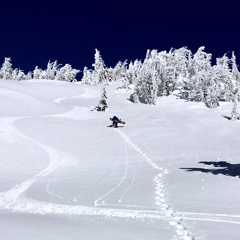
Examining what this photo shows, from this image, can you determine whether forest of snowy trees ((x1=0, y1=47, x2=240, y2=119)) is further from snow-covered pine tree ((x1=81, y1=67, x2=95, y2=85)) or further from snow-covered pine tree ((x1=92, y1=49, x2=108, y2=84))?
snow-covered pine tree ((x1=81, y1=67, x2=95, y2=85))

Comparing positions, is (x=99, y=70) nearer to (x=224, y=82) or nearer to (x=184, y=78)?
(x=184, y=78)

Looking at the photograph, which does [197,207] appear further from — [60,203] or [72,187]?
[72,187]

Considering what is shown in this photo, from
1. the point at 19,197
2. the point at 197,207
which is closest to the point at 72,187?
the point at 19,197

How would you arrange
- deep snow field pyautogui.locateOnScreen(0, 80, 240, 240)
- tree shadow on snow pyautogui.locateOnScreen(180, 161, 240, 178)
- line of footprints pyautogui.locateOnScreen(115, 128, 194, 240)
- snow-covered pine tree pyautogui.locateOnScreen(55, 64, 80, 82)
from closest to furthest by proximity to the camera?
line of footprints pyautogui.locateOnScreen(115, 128, 194, 240)
deep snow field pyautogui.locateOnScreen(0, 80, 240, 240)
tree shadow on snow pyautogui.locateOnScreen(180, 161, 240, 178)
snow-covered pine tree pyautogui.locateOnScreen(55, 64, 80, 82)

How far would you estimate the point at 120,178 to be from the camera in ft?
52.5

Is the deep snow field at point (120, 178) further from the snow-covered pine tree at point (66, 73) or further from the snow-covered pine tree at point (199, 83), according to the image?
the snow-covered pine tree at point (66, 73)

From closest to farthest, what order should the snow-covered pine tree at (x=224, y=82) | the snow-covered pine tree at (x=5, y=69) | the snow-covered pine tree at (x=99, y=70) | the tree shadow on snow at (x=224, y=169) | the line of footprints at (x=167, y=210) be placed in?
the line of footprints at (x=167, y=210) → the tree shadow on snow at (x=224, y=169) → the snow-covered pine tree at (x=224, y=82) → the snow-covered pine tree at (x=99, y=70) → the snow-covered pine tree at (x=5, y=69)

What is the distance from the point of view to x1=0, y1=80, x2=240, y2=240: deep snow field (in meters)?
8.14

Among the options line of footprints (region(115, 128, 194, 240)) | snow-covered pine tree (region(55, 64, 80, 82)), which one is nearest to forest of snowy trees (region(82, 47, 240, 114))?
line of footprints (region(115, 128, 194, 240))

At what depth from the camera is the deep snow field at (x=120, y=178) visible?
814cm

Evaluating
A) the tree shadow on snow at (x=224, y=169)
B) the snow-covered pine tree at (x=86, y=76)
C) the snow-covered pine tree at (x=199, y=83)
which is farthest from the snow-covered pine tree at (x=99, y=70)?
the tree shadow on snow at (x=224, y=169)

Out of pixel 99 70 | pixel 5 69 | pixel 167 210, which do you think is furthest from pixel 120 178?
pixel 5 69

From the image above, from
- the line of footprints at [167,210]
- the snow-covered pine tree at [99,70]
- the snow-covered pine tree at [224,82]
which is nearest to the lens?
the line of footprints at [167,210]

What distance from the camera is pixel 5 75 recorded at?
4481 inches
